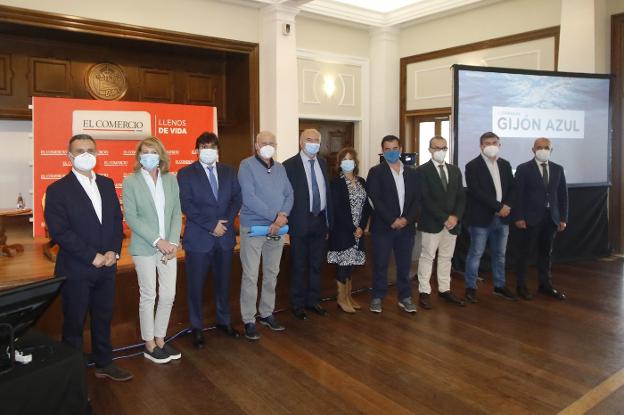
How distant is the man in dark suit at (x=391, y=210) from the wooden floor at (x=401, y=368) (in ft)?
1.15

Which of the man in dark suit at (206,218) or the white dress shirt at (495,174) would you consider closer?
the man in dark suit at (206,218)

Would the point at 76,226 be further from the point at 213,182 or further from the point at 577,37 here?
the point at 577,37

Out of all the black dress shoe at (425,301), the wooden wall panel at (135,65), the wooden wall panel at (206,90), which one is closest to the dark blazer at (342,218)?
the black dress shoe at (425,301)

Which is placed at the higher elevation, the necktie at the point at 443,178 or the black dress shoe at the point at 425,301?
the necktie at the point at 443,178

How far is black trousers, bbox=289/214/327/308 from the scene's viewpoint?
3.86m

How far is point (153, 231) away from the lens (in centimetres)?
306

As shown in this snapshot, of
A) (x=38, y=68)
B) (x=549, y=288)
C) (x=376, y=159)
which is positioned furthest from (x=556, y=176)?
(x=38, y=68)

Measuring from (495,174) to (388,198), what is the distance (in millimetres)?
1135

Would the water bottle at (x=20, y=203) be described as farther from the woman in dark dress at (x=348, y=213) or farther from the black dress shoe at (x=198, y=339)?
the woman in dark dress at (x=348, y=213)

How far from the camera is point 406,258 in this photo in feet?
13.6

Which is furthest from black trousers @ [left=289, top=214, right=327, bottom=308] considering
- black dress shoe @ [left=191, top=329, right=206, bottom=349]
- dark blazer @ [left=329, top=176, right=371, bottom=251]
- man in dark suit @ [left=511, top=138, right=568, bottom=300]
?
man in dark suit @ [left=511, top=138, right=568, bottom=300]

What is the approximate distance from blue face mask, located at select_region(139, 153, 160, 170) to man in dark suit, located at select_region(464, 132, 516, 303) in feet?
8.92

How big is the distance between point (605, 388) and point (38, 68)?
6.24 m

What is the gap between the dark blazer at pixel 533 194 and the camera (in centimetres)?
445
